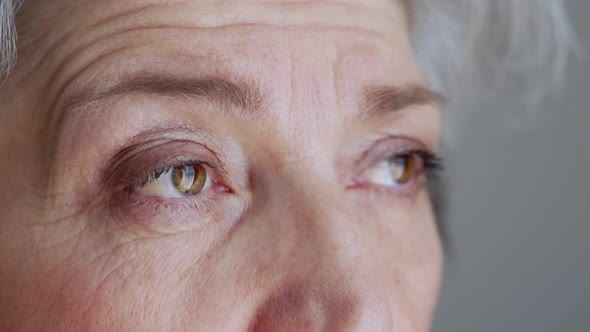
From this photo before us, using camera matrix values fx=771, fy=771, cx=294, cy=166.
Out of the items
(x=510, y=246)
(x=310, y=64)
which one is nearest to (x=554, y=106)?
(x=510, y=246)

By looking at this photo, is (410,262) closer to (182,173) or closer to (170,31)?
(182,173)

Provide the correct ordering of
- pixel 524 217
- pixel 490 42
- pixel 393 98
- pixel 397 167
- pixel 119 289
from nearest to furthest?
1. pixel 119 289
2. pixel 393 98
3. pixel 397 167
4. pixel 490 42
5. pixel 524 217

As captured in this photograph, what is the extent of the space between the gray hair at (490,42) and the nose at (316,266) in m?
0.50

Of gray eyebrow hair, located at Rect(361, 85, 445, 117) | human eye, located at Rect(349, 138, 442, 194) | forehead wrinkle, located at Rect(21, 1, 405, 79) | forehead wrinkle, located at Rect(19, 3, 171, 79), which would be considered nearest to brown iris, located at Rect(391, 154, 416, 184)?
human eye, located at Rect(349, 138, 442, 194)

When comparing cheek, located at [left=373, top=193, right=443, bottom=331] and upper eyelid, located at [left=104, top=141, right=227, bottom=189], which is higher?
upper eyelid, located at [left=104, top=141, right=227, bottom=189]

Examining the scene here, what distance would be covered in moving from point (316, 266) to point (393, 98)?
0.28 m

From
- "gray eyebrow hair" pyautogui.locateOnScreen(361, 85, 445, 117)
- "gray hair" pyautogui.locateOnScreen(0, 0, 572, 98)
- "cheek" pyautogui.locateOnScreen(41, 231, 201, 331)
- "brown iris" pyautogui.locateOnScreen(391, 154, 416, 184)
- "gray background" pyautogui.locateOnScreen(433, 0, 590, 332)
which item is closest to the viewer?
"cheek" pyautogui.locateOnScreen(41, 231, 201, 331)

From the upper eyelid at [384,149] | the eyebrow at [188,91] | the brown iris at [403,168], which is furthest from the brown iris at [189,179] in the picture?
the brown iris at [403,168]

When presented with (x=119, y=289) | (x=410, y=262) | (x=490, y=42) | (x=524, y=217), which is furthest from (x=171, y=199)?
(x=524, y=217)

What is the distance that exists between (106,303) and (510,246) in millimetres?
1325

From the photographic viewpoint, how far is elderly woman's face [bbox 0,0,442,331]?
879 millimetres

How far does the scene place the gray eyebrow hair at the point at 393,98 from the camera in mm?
1014

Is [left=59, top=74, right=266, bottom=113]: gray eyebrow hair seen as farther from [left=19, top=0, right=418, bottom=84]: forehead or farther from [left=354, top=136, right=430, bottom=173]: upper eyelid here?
[left=354, top=136, right=430, bottom=173]: upper eyelid

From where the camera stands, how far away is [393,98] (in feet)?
3.45
